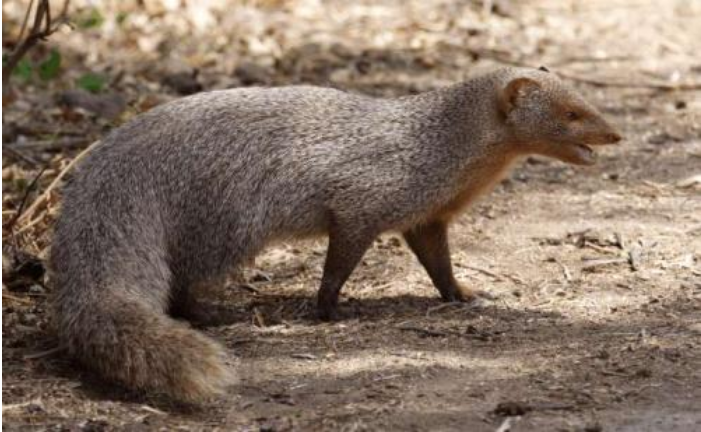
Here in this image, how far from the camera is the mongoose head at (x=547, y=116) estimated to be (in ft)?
15.3

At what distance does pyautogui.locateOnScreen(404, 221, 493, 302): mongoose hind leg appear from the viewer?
4777 millimetres

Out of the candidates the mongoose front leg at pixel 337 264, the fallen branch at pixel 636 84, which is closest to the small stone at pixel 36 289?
the mongoose front leg at pixel 337 264

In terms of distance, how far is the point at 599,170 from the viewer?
6281 millimetres

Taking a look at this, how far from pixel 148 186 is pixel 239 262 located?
0.41m

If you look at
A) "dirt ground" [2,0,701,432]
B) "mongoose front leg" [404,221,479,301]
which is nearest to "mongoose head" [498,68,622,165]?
"mongoose front leg" [404,221,479,301]

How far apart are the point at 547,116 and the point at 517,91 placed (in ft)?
0.45

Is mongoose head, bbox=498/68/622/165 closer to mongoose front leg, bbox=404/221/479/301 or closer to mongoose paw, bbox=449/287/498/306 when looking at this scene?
mongoose front leg, bbox=404/221/479/301

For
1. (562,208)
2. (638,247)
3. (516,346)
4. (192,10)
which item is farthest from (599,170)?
(192,10)

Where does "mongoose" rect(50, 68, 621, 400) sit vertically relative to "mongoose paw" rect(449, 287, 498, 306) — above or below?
above

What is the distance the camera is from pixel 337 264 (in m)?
4.55

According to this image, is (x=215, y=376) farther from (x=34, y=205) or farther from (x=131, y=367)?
(x=34, y=205)

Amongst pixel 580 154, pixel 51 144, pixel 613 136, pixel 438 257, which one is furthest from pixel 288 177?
pixel 51 144

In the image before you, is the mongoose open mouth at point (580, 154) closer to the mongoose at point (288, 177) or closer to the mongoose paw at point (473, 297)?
the mongoose at point (288, 177)

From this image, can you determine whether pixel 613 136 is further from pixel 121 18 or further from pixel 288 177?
pixel 121 18
